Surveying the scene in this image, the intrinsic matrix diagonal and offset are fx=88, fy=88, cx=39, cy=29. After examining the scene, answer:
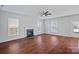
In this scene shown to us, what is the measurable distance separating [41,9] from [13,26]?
71 cm

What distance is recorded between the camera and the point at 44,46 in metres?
1.91

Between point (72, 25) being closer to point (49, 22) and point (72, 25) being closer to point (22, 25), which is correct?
point (49, 22)

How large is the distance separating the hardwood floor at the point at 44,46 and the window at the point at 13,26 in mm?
200

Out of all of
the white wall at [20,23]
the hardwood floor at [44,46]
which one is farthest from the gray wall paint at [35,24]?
the hardwood floor at [44,46]

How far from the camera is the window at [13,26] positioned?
1865mm

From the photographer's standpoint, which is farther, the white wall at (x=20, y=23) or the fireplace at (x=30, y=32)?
the fireplace at (x=30, y=32)

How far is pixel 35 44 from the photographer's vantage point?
192 cm

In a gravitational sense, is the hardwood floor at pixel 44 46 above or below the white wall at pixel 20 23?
below

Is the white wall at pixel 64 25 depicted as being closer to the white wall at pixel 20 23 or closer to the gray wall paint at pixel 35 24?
the gray wall paint at pixel 35 24

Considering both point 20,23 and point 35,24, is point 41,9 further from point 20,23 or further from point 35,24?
point 20,23

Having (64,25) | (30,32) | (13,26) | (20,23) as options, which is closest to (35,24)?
(30,32)

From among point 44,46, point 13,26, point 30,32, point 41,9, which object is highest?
point 41,9

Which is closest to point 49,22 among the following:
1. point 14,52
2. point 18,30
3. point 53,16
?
point 53,16

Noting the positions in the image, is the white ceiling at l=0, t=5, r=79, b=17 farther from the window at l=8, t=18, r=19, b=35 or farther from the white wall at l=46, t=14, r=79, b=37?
the window at l=8, t=18, r=19, b=35
